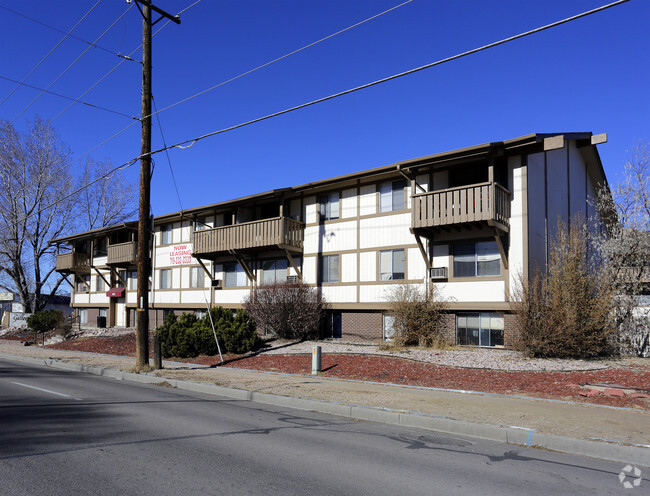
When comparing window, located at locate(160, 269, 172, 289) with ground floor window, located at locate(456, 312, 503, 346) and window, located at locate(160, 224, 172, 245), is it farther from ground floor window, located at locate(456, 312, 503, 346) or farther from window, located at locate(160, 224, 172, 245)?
ground floor window, located at locate(456, 312, 503, 346)

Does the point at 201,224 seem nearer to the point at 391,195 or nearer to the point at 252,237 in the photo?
the point at 252,237

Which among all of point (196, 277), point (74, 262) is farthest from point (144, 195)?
point (74, 262)

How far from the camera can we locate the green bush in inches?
778

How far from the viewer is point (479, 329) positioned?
19.0 m

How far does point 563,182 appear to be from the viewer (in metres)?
21.6

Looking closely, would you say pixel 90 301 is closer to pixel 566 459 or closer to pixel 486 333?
pixel 486 333

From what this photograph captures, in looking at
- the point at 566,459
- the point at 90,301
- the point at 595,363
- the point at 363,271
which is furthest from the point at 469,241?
the point at 90,301

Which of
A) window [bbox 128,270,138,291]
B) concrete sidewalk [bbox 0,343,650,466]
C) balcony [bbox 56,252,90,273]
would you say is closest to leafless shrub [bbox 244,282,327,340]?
concrete sidewalk [bbox 0,343,650,466]

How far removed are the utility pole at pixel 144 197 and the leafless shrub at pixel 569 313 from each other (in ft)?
38.1

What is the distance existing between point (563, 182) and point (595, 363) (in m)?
9.49

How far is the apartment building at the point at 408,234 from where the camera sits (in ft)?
59.5

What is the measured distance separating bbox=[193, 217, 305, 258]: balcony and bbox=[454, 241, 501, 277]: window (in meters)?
7.70

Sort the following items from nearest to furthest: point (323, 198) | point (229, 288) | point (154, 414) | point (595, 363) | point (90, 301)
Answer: point (154, 414)
point (595, 363)
point (323, 198)
point (229, 288)
point (90, 301)

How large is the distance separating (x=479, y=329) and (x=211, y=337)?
395 inches
